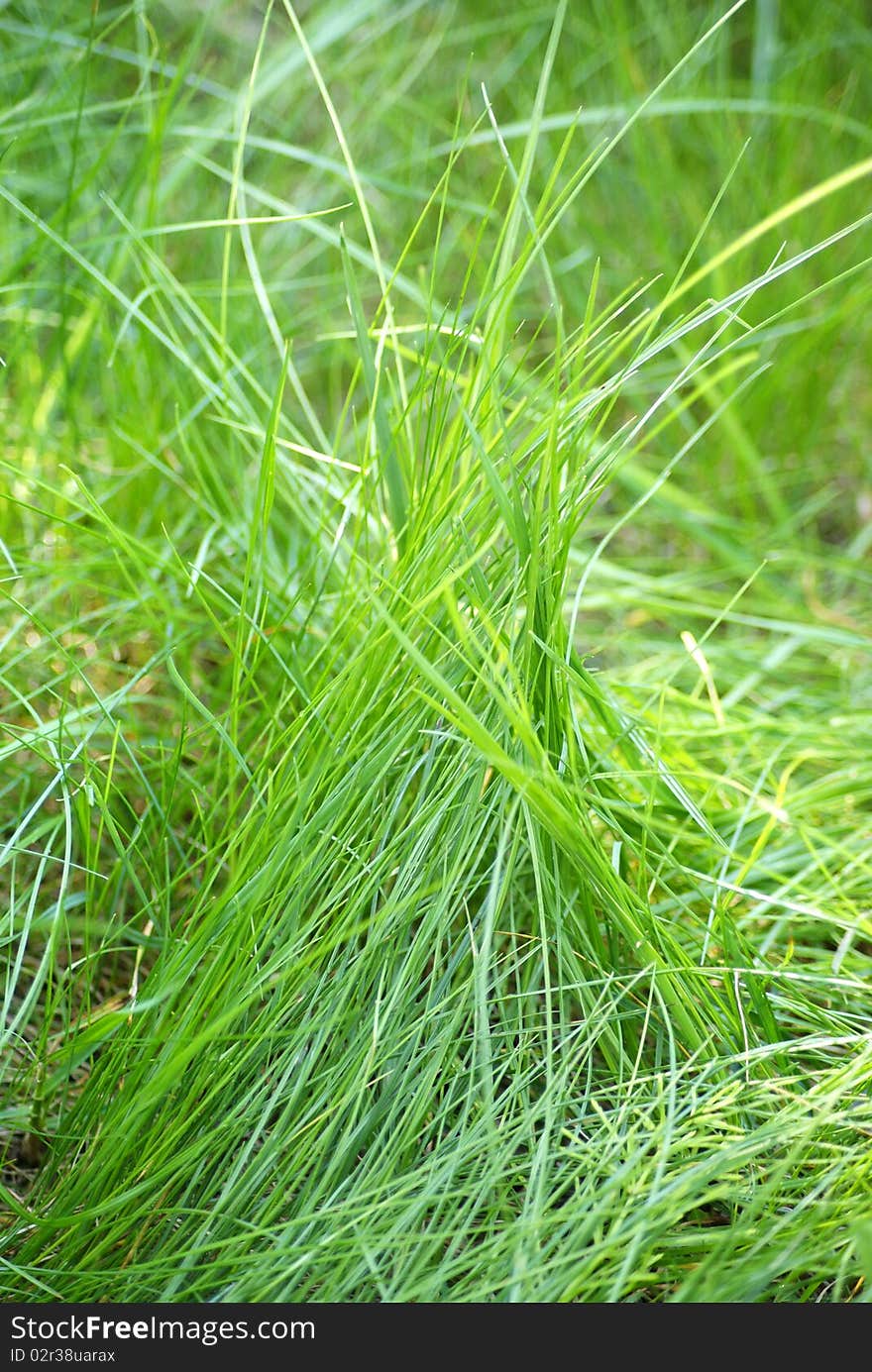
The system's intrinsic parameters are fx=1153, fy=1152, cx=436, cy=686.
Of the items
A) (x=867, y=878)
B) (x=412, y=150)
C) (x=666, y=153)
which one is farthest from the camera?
(x=666, y=153)

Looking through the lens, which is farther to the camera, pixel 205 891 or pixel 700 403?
pixel 700 403

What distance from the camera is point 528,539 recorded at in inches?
31.7

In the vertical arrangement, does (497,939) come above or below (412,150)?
below

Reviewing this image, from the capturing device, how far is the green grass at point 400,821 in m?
0.74

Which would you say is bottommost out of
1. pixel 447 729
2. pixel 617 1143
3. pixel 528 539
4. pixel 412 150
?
pixel 617 1143

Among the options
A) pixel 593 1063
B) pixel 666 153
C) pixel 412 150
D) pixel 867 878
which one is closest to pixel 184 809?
pixel 593 1063

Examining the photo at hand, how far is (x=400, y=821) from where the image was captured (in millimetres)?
855

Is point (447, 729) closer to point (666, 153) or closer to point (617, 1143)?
point (617, 1143)

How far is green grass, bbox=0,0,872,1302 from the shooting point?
0.74 m

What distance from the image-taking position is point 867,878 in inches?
39.9

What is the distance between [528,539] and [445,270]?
1025 mm

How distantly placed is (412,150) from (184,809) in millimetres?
942

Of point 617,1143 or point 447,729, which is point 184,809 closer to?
point 447,729
